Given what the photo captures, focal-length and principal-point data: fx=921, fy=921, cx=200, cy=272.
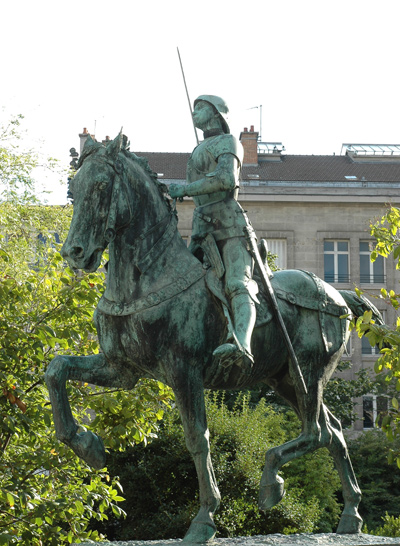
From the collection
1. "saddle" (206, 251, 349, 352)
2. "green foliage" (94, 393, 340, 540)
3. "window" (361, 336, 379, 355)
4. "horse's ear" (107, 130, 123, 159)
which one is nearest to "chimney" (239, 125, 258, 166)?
"window" (361, 336, 379, 355)

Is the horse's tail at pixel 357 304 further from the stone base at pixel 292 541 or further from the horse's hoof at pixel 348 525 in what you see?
the stone base at pixel 292 541

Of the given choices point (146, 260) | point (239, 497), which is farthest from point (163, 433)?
point (146, 260)

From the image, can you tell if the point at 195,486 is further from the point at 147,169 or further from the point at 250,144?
the point at 250,144

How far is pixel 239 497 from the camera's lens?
1911 cm

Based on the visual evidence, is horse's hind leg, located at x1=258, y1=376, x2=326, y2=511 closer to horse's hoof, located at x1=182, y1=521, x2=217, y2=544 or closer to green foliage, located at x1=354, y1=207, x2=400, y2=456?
horse's hoof, located at x1=182, y1=521, x2=217, y2=544

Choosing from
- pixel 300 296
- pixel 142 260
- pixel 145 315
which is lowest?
pixel 145 315

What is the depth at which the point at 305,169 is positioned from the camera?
4669cm

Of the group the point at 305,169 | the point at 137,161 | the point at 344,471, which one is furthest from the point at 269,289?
the point at 305,169

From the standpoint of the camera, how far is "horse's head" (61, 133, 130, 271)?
613 cm

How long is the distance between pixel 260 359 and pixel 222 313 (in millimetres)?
542

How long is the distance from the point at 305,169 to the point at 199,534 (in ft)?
136

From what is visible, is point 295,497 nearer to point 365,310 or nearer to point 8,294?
point 8,294

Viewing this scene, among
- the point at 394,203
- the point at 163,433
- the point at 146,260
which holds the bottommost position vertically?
the point at 163,433

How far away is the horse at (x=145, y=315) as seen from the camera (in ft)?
20.5
